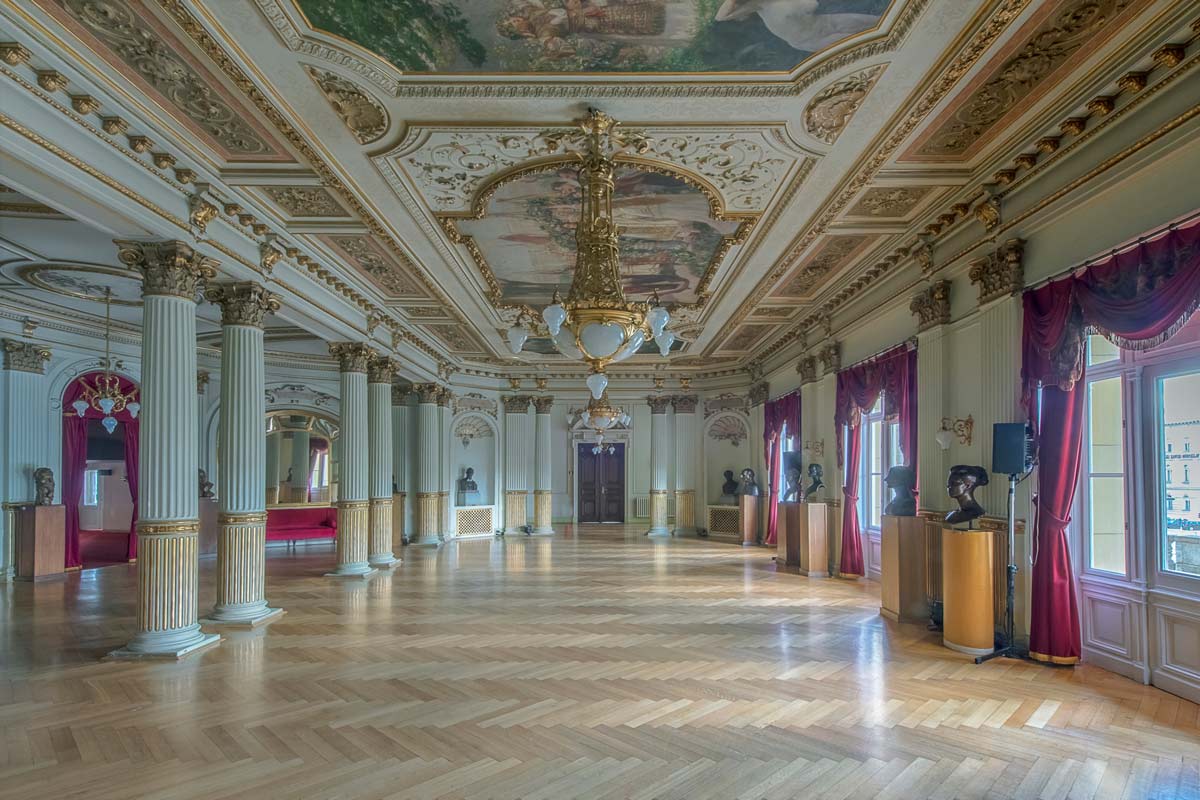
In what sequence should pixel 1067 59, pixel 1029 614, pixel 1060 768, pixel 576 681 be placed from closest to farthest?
pixel 1060 768 → pixel 1067 59 → pixel 576 681 → pixel 1029 614

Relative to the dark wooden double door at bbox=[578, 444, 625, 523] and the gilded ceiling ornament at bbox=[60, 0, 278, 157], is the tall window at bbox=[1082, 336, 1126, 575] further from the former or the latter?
the dark wooden double door at bbox=[578, 444, 625, 523]

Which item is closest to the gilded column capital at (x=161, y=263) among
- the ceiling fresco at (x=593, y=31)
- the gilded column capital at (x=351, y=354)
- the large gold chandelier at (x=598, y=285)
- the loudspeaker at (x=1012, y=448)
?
the ceiling fresco at (x=593, y=31)

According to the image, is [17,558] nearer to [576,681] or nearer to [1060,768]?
[576,681]

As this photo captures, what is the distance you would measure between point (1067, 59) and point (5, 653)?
932 cm

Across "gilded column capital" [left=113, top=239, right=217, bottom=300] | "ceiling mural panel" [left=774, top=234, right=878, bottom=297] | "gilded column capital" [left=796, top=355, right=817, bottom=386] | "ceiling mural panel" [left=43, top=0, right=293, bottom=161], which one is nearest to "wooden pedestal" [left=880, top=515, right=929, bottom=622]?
"ceiling mural panel" [left=774, top=234, right=878, bottom=297]

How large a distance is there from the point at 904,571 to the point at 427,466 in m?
10.8

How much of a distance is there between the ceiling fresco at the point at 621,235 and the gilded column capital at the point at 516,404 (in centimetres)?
786

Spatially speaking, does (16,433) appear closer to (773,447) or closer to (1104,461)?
(773,447)

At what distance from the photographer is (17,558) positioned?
1020cm

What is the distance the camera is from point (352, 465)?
10.5 metres

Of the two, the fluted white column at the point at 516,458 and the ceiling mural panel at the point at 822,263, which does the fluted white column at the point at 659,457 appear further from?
the ceiling mural panel at the point at 822,263

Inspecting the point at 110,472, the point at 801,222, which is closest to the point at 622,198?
the point at 801,222

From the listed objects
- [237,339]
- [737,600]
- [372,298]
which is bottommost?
[737,600]

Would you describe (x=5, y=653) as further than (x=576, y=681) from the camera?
Yes
